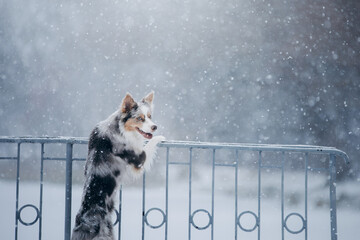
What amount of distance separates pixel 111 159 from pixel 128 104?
0.62 m

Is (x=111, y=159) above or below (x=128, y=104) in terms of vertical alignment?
below

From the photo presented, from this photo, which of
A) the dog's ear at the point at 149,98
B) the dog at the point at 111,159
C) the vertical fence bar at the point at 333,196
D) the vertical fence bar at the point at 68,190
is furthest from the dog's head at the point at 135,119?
the vertical fence bar at the point at 333,196

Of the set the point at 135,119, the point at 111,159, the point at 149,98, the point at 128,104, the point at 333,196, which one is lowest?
the point at 333,196

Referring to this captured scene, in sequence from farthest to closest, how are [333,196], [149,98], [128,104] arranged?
[149,98] < [128,104] < [333,196]

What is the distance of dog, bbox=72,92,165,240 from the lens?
2.97m

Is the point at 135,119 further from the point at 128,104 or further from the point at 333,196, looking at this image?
the point at 333,196

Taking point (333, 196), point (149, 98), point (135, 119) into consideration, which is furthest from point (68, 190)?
point (333, 196)

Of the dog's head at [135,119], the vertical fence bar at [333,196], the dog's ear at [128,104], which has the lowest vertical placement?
the vertical fence bar at [333,196]

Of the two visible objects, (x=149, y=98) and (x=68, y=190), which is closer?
(x=68, y=190)

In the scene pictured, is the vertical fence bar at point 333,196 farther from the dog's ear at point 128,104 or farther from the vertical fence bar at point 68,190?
the vertical fence bar at point 68,190

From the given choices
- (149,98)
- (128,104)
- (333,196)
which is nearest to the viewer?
(333,196)

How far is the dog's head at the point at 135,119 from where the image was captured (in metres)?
3.43

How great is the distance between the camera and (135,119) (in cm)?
344

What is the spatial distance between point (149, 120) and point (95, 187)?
3.01 ft
